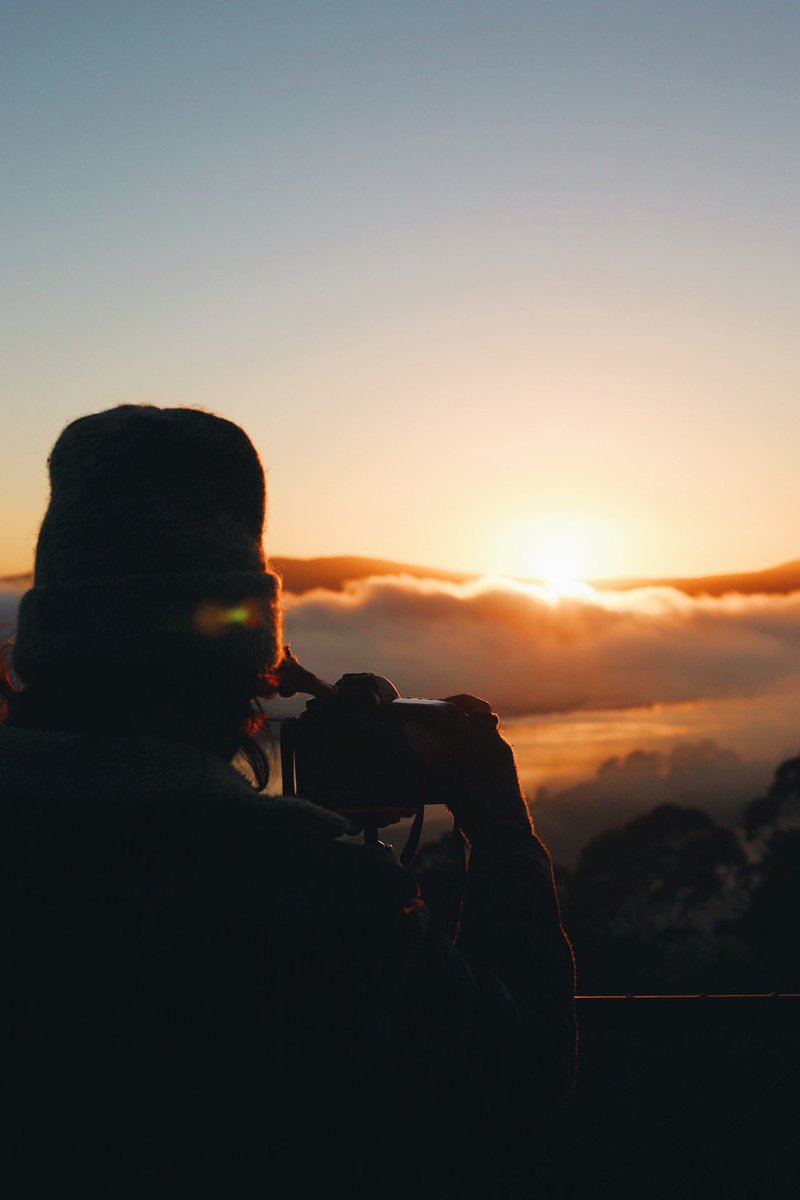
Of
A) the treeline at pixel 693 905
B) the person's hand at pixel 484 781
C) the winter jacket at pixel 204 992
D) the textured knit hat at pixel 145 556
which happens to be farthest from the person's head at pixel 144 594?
the treeline at pixel 693 905

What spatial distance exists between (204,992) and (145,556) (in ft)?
1.99

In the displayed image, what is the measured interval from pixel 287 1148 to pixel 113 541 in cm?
87

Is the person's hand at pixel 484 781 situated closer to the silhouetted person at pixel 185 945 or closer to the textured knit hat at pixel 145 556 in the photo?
the silhouetted person at pixel 185 945

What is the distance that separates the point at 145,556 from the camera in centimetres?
140

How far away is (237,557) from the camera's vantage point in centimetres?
149

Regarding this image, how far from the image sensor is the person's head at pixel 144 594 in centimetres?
138

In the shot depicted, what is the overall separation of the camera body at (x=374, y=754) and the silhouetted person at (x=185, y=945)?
0.41 m

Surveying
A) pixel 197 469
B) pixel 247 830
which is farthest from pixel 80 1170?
pixel 197 469

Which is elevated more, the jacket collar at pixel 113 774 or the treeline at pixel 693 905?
the jacket collar at pixel 113 774

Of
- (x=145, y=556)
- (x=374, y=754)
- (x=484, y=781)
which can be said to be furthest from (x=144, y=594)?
(x=484, y=781)

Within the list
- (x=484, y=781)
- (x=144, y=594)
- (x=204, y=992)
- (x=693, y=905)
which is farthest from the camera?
(x=693, y=905)

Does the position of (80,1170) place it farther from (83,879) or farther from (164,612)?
(164,612)

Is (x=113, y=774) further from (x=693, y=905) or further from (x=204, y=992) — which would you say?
(x=693, y=905)

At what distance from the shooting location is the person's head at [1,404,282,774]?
138 centimetres
